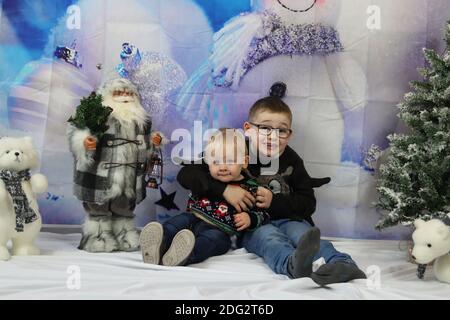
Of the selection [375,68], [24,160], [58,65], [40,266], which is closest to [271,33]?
[375,68]

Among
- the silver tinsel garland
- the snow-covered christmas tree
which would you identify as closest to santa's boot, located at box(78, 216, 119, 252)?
the silver tinsel garland

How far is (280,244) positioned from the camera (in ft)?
6.15

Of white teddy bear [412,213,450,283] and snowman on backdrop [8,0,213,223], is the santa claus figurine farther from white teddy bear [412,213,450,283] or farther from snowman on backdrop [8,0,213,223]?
white teddy bear [412,213,450,283]

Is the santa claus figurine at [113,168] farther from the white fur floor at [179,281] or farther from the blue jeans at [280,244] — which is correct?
the blue jeans at [280,244]

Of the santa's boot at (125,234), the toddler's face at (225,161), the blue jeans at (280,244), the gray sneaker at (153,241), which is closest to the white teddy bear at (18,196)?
the santa's boot at (125,234)

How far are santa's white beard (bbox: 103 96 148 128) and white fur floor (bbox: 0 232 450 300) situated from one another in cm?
48

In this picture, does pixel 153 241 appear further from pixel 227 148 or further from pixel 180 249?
pixel 227 148

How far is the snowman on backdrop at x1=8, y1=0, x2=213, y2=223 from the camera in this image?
7.32 ft

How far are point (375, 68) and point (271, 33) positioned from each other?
17.6 inches

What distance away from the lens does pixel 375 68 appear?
2295 mm

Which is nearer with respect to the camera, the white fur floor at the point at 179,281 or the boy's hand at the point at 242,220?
the white fur floor at the point at 179,281

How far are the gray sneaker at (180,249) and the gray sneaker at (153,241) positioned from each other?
30 mm

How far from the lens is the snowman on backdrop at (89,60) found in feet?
7.32
